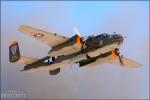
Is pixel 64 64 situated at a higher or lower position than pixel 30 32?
lower

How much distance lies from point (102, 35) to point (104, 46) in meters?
1.40

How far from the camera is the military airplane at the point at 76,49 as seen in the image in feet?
Result: 171

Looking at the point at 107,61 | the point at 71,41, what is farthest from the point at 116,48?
the point at 71,41

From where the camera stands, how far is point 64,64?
54.8 meters

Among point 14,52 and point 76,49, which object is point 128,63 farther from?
point 14,52

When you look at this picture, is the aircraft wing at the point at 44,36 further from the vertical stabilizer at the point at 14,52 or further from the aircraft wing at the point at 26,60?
the vertical stabilizer at the point at 14,52

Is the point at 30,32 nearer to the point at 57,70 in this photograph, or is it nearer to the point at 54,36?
the point at 54,36

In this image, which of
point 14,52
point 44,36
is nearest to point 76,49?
point 44,36

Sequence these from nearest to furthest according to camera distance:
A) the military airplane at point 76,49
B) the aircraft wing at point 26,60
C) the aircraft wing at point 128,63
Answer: the military airplane at point 76,49
the aircraft wing at point 26,60
the aircraft wing at point 128,63

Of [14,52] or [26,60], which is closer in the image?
[26,60]

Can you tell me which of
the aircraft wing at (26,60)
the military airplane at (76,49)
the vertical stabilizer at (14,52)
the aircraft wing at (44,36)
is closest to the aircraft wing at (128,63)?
the military airplane at (76,49)

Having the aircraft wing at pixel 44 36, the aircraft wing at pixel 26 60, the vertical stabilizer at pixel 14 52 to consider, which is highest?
the aircraft wing at pixel 44 36

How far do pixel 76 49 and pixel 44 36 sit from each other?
3.95 metres

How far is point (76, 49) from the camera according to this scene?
5275cm
